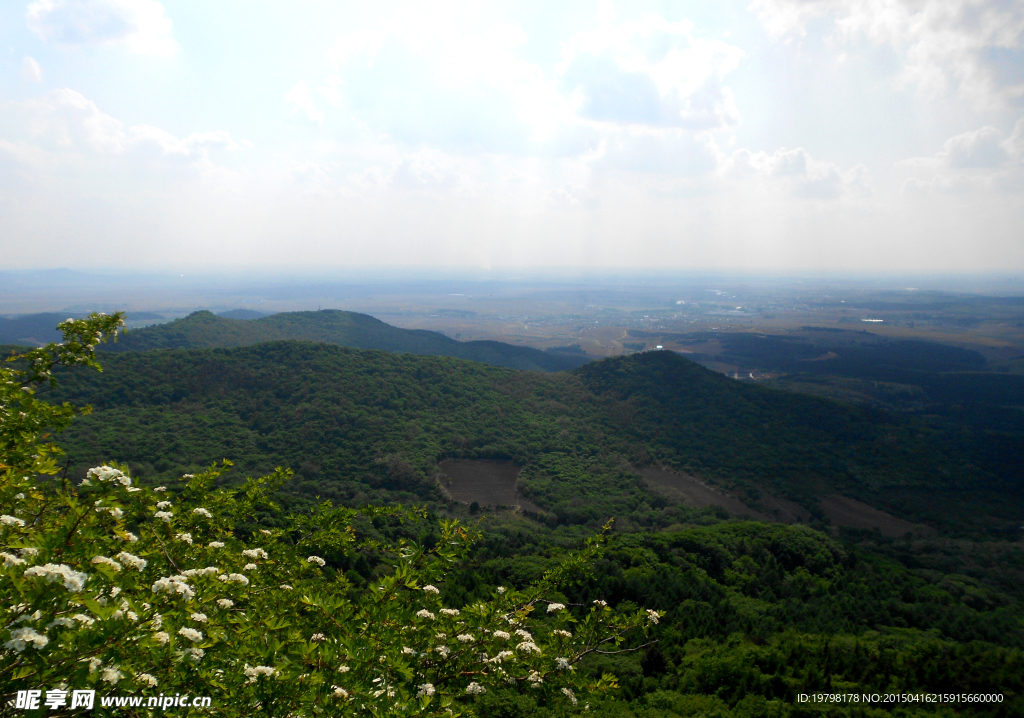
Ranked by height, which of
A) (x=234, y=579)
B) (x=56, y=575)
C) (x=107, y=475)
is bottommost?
(x=234, y=579)

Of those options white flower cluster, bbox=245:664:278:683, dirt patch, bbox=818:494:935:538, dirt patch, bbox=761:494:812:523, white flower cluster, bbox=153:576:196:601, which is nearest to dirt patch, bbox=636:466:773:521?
dirt patch, bbox=761:494:812:523

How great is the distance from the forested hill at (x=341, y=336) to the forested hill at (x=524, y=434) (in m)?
21.6

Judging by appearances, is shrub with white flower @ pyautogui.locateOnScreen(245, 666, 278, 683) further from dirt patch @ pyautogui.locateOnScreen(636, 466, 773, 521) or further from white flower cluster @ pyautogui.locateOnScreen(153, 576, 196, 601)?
dirt patch @ pyautogui.locateOnScreen(636, 466, 773, 521)

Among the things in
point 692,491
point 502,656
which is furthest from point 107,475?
point 692,491

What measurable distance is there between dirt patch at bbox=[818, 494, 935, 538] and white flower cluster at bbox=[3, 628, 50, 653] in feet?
148

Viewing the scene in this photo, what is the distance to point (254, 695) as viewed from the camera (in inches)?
139

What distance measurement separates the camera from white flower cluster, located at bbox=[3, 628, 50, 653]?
2.64 meters

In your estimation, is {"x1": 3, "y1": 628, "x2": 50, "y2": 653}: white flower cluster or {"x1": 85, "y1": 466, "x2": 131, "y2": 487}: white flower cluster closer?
{"x1": 3, "y1": 628, "x2": 50, "y2": 653}: white flower cluster

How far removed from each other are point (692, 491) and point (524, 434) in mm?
15931

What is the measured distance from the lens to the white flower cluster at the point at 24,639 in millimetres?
2645

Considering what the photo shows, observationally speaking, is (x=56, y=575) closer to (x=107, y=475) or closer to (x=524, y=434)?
(x=107, y=475)

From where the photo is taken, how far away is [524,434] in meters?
49.4

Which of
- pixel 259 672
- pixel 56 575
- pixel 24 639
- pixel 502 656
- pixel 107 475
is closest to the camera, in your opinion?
pixel 24 639

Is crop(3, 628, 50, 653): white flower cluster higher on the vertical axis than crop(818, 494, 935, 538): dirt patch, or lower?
higher
